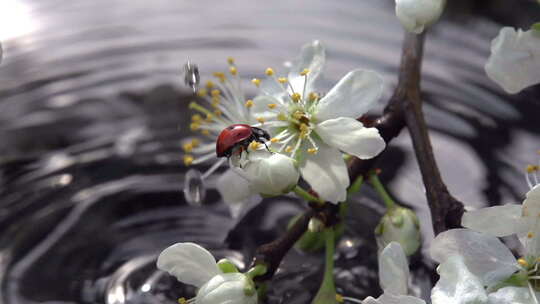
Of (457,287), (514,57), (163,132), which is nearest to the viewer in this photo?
(457,287)

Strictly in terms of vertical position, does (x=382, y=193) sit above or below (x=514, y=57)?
below

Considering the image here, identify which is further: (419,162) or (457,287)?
(419,162)

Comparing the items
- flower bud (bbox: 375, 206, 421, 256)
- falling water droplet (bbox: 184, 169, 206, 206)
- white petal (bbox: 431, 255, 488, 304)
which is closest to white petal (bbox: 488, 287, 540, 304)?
white petal (bbox: 431, 255, 488, 304)

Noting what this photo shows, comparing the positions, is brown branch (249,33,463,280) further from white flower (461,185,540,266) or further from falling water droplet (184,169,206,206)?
falling water droplet (184,169,206,206)

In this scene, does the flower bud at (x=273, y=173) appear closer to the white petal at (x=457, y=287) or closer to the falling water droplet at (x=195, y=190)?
the white petal at (x=457, y=287)

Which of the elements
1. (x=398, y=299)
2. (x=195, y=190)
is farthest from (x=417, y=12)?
(x=195, y=190)

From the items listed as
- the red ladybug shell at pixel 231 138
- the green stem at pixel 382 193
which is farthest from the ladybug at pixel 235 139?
the green stem at pixel 382 193

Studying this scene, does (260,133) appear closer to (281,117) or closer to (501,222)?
(281,117)

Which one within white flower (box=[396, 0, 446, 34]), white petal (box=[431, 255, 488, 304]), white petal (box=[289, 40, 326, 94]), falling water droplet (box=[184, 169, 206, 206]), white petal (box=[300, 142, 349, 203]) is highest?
white flower (box=[396, 0, 446, 34])
